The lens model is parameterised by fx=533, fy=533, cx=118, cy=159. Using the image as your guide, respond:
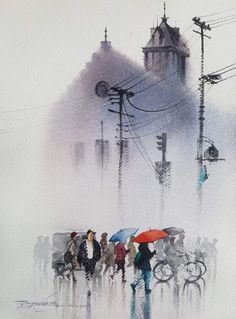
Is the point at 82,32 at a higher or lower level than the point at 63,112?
higher

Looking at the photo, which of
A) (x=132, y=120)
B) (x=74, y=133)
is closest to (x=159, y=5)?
(x=132, y=120)

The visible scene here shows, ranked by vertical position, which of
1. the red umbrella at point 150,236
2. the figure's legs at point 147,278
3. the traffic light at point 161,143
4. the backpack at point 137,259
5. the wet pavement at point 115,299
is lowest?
the wet pavement at point 115,299

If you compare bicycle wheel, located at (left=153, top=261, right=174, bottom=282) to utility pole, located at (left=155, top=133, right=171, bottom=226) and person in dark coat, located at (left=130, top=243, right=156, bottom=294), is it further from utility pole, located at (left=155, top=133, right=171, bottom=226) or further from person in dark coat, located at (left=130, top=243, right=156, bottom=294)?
utility pole, located at (left=155, top=133, right=171, bottom=226)

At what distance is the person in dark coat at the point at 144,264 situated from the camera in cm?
224

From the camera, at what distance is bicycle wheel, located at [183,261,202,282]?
2.25m

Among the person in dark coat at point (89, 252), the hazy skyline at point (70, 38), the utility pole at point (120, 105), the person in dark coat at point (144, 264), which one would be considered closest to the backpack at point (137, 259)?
the person in dark coat at point (144, 264)

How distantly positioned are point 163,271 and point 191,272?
0.39ft

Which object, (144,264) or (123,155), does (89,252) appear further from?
Result: (123,155)

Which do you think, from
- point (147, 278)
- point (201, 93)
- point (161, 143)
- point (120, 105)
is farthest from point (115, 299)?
point (201, 93)

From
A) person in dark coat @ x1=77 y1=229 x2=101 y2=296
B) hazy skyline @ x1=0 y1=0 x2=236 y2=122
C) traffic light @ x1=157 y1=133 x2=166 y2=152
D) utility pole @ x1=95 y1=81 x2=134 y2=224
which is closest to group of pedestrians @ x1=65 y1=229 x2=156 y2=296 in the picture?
person in dark coat @ x1=77 y1=229 x2=101 y2=296

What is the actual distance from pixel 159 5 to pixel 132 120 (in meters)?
0.49

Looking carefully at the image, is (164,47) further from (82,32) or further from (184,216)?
(184,216)

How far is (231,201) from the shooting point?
2.26 meters

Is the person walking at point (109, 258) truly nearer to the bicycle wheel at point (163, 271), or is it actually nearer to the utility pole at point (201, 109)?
the bicycle wheel at point (163, 271)
